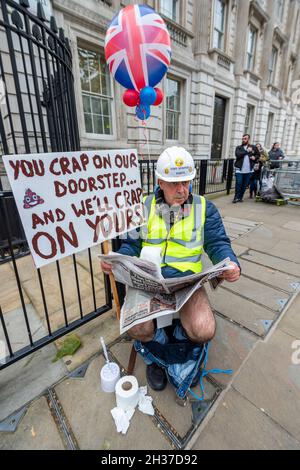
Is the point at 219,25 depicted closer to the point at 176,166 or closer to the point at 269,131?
the point at 269,131

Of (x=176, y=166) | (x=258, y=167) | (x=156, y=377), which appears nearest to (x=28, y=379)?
(x=156, y=377)

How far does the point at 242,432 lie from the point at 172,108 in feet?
30.7

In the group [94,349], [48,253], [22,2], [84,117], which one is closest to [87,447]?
[94,349]

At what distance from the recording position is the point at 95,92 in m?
6.14

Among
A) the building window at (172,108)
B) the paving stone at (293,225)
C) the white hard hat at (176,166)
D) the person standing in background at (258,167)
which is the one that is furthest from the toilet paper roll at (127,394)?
the building window at (172,108)

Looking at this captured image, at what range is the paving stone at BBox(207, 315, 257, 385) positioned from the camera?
Result: 169cm

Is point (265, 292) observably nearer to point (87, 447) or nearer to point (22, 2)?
point (87, 447)

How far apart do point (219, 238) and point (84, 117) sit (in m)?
5.95

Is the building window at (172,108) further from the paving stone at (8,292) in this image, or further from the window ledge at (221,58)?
A: the paving stone at (8,292)

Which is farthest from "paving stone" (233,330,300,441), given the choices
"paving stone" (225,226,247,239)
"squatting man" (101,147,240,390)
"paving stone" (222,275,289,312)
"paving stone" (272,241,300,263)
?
"paving stone" (225,226,247,239)

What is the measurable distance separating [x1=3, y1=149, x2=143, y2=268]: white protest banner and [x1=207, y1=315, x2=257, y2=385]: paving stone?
47.1 inches

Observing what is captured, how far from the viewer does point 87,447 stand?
4.03ft

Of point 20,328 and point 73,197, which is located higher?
point 73,197

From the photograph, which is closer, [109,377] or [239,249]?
[109,377]
